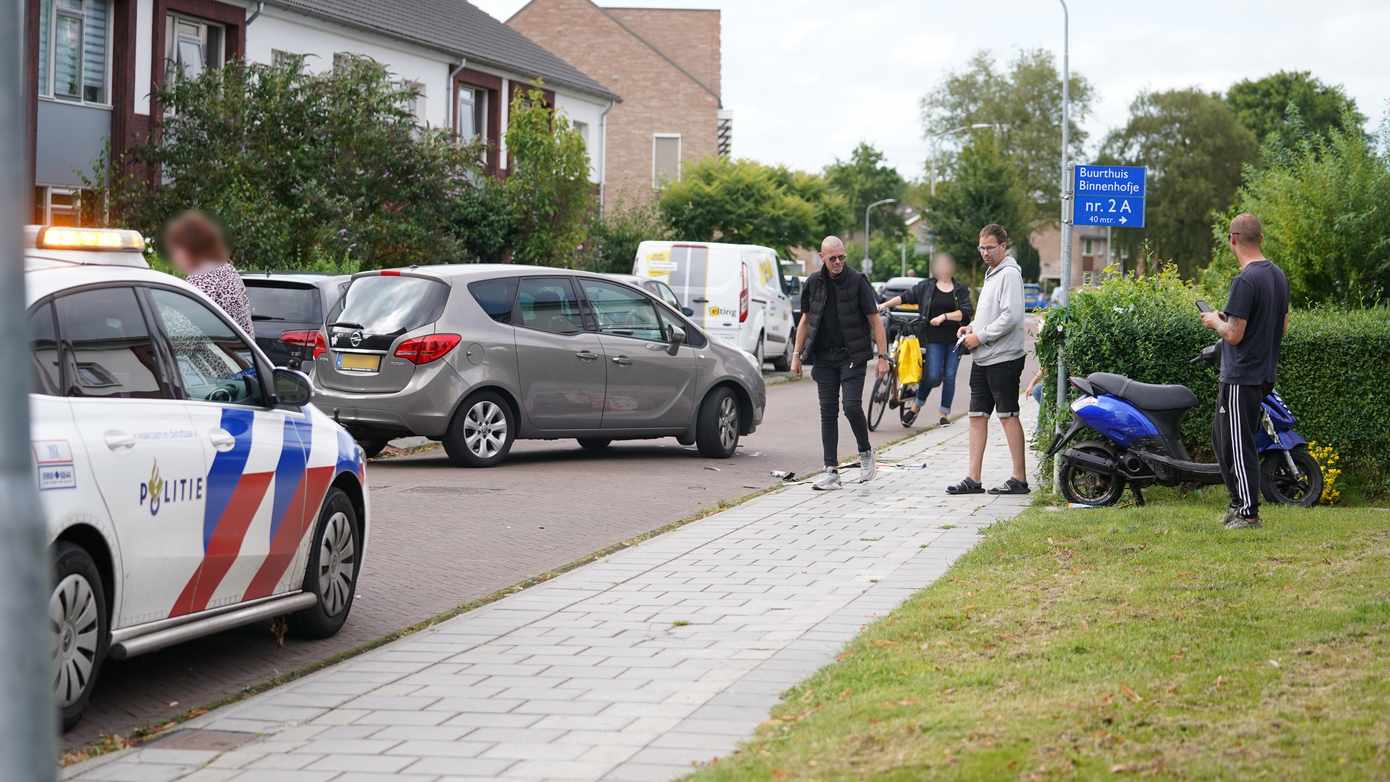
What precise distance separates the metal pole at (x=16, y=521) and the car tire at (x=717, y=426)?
1330 cm

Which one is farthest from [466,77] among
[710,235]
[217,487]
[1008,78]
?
[1008,78]

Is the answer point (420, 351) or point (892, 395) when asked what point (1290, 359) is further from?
point (892, 395)

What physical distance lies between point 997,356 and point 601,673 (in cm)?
679

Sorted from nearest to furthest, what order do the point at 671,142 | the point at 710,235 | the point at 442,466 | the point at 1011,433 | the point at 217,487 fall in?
the point at 217,487 < the point at 1011,433 < the point at 442,466 < the point at 710,235 < the point at 671,142

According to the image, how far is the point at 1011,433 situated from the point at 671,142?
50170 mm

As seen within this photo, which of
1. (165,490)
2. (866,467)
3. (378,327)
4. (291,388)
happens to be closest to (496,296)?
(378,327)

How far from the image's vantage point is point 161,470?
6.26 m

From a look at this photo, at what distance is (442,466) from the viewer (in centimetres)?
1502

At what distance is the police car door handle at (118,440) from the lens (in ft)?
19.6

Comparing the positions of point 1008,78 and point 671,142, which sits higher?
point 1008,78

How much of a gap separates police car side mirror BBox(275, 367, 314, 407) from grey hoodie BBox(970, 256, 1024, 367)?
6.60 metres

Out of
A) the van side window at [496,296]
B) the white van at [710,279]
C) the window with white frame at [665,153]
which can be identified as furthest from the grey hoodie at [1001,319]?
the window with white frame at [665,153]

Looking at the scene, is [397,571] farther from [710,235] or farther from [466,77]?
[710,235]

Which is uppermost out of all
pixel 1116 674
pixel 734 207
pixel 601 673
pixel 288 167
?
pixel 734 207
